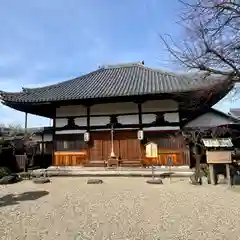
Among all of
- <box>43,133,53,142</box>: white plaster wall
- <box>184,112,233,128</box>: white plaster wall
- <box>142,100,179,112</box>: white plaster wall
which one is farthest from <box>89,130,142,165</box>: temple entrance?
<box>43,133,53,142</box>: white plaster wall

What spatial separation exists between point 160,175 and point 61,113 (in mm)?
8560

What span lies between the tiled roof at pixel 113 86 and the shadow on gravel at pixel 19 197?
8321mm

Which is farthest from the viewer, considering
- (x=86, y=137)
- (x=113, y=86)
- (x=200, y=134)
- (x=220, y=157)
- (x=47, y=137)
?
(x=47, y=137)

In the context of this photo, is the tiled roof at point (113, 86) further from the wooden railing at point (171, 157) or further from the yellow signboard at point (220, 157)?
the yellow signboard at point (220, 157)

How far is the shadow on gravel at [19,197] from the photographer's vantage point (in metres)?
9.07

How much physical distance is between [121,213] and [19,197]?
14.1 ft

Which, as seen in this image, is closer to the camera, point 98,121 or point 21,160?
point 21,160

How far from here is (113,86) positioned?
63.8ft

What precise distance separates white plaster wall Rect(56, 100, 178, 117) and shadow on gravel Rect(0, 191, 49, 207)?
9.05 meters

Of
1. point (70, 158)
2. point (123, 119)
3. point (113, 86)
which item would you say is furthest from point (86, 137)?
point (113, 86)

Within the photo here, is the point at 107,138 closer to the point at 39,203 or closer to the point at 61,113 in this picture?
the point at 61,113

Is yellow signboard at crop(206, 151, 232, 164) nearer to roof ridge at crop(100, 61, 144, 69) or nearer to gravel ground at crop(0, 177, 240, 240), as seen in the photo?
gravel ground at crop(0, 177, 240, 240)

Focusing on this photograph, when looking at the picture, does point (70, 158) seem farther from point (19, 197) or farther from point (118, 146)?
point (19, 197)

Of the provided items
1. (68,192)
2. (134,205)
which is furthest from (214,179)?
(68,192)
